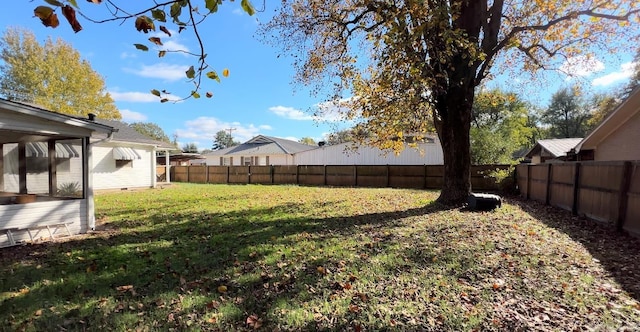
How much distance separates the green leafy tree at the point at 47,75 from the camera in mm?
26047

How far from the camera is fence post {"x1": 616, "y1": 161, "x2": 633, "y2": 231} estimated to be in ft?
20.4

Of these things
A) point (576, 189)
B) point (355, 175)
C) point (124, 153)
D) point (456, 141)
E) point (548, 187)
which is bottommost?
point (355, 175)

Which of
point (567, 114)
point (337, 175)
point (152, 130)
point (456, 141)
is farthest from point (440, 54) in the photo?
Answer: point (152, 130)

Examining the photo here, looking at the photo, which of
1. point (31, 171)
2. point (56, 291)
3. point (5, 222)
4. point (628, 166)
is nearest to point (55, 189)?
point (31, 171)

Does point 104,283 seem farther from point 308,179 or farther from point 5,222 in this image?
point 308,179

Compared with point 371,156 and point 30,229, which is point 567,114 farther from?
point 30,229

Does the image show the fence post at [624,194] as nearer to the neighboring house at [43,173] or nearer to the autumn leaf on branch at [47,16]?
the autumn leaf on branch at [47,16]

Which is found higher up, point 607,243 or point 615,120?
point 615,120

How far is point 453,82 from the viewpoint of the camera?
8.67 meters

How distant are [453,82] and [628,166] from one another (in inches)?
158

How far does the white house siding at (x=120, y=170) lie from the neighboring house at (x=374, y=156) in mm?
11479

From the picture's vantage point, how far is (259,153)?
30.4m

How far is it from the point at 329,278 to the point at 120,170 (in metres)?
16.8

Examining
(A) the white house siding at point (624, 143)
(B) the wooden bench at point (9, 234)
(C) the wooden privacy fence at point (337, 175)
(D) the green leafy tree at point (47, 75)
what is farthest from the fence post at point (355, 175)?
(D) the green leafy tree at point (47, 75)
